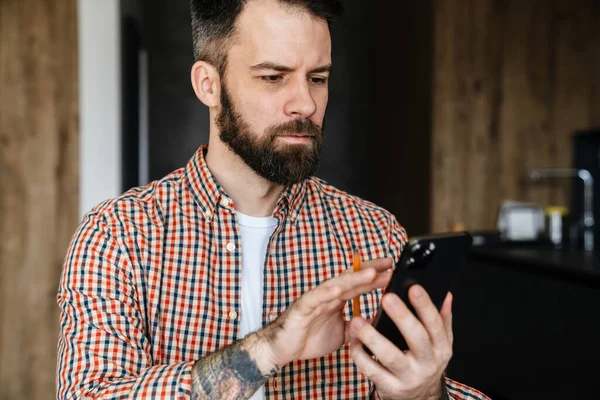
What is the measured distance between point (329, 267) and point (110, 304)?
0.46 metres

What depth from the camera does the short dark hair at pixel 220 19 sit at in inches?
48.9

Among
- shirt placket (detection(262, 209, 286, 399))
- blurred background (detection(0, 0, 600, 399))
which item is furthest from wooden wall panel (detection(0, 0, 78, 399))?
shirt placket (detection(262, 209, 286, 399))

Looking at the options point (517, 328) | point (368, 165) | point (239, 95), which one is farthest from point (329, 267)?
point (368, 165)

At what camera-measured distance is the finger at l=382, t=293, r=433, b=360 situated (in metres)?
0.84

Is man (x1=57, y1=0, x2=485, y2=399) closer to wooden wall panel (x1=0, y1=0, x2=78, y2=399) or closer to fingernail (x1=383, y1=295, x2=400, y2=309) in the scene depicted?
fingernail (x1=383, y1=295, x2=400, y2=309)

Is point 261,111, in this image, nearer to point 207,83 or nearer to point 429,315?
point 207,83

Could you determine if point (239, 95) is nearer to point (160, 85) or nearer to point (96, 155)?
point (96, 155)

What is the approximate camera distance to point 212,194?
1.27m

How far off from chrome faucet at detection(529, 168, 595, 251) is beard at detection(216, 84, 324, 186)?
2.74 meters

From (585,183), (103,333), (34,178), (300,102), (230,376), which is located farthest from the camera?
(585,183)

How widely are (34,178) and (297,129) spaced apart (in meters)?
2.39

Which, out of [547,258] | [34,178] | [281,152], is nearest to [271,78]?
[281,152]

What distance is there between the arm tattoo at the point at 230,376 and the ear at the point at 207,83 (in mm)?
604

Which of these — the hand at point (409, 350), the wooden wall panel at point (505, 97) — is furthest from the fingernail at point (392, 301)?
the wooden wall panel at point (505, 97)
